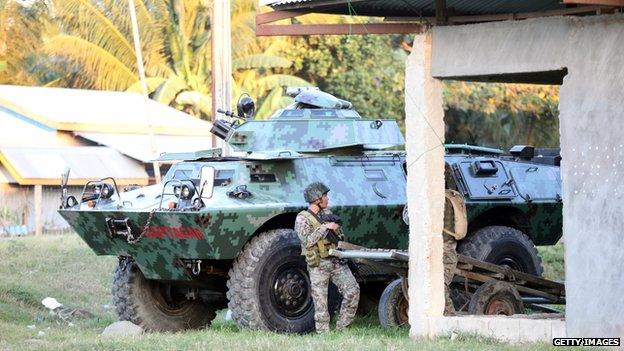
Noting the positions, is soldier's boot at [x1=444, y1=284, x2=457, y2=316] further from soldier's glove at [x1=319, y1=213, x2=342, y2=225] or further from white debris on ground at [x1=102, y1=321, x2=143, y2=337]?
white debris on ground at [x1=102, y1=321, x2=143, y2=337]

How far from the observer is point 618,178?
1153cm

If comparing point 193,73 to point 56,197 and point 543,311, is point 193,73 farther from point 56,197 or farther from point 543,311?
point 543,311

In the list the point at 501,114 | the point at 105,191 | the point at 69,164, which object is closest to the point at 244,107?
the point at 105,191

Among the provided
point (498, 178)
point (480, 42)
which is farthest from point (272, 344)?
point (498, 178)

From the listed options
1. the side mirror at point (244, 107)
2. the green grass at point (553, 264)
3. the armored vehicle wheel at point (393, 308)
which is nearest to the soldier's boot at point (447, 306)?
the armored vehicle wheel at point (393, 308)

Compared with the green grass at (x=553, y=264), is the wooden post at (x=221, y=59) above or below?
above

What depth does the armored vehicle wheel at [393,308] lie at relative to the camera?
14.3m

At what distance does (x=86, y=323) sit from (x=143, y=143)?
18107 mm

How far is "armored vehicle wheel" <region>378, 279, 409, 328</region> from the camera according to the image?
14320 mm

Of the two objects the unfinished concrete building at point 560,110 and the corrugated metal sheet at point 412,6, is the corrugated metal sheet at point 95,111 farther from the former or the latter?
the unfinished concrete building at point 560,110

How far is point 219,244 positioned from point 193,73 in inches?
903

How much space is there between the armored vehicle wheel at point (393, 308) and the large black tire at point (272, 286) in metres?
0.63

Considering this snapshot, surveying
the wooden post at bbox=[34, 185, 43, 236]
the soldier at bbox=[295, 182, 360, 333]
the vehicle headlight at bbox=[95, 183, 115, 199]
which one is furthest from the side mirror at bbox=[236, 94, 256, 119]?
the wooden post at bbox=[34, 185, 43, 236]

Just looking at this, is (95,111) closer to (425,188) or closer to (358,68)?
(358,68)
